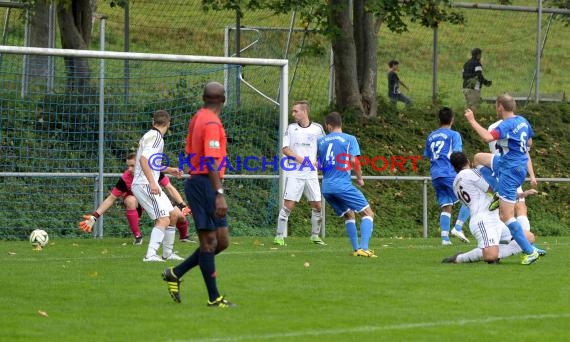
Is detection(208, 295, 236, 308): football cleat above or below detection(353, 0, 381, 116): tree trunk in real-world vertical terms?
below

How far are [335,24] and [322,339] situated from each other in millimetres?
16370

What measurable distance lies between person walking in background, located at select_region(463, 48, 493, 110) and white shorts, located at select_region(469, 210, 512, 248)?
13.8m

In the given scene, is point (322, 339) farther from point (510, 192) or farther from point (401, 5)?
point (401, 5)

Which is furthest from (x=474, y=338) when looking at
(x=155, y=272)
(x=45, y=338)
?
(x=155, y=272)

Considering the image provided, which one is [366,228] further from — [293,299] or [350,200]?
[293,299]

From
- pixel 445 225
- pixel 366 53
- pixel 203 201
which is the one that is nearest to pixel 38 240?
pixel 445 225

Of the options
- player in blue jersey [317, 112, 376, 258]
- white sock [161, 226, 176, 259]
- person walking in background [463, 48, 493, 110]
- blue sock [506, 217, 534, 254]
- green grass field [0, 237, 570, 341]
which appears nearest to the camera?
green grass field [0, 237, 570, 341]

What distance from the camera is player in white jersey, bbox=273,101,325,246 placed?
17891mm

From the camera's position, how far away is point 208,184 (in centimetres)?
1003

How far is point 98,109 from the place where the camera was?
2028cm

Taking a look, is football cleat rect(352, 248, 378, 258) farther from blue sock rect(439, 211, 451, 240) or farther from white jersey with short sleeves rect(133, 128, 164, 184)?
blue sock rect(439, 211, 451, 240)

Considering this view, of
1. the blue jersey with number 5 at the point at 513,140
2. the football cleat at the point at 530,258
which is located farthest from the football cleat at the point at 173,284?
the football cleat at the point at 530,258

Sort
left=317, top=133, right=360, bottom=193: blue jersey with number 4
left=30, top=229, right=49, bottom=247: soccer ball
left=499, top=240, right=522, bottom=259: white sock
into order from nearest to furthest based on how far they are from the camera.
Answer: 1. left=499, top=240, right=522, bottom=259: white sock
2. left=317, top=133, right=360, bottom=193: blue jersey with number 4
3. left=30, top=229, right=49, bottom=247: soccer ball

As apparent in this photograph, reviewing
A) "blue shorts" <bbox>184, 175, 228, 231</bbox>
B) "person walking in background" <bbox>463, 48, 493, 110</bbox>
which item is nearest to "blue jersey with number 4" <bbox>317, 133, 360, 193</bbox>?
"blue shorts" <bbox>184, 175, 228, 231</bbox>
